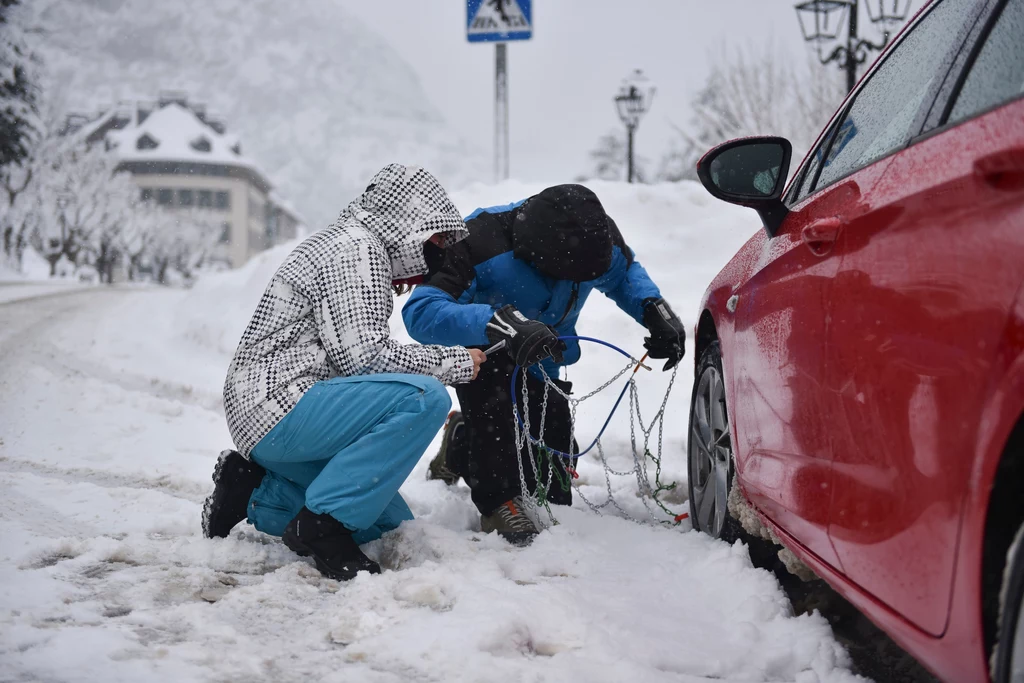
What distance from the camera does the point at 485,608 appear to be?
7.74ft

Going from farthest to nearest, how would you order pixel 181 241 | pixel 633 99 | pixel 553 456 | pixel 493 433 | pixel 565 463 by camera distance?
pixel 181 241 → pixel 633 99 → pixel 565 463 → pixel 553 456 → pixel 493 433

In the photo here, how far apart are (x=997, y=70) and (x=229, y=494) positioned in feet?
8.48

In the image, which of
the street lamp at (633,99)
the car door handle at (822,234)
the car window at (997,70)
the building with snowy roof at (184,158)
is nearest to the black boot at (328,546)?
the car door handle at (822,234)

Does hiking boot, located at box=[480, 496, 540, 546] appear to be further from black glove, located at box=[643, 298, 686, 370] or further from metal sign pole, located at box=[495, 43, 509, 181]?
metal sign pole, located at box=[495, 43, 509, 181]

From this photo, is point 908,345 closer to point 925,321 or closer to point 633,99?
point 925,321

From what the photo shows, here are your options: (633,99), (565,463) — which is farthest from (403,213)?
(633,99)

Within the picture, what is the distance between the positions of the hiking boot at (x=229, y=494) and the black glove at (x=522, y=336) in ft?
3.25

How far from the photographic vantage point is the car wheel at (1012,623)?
1.17 meters

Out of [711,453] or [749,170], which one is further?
[711,453]

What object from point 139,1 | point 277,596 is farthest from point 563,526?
point 139,1

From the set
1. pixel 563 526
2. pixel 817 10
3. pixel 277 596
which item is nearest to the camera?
pixel 277 596

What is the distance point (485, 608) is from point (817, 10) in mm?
9911

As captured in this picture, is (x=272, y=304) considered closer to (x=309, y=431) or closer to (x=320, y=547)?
(x=309, y=431)

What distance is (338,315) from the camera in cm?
284
